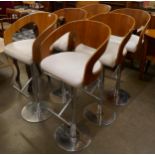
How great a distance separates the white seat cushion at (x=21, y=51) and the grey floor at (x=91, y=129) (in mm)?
697

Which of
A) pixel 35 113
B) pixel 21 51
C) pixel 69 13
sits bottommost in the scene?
pixel 35 113

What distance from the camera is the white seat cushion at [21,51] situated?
5.79ft

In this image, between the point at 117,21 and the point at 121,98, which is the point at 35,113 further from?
the point at 117,21

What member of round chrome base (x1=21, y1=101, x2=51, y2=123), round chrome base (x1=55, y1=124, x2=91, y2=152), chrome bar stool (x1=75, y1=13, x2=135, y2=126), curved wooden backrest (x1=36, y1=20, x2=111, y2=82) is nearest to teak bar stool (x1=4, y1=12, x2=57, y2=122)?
round chrome base (x1=21, y1=101, x2=51, y2=123)

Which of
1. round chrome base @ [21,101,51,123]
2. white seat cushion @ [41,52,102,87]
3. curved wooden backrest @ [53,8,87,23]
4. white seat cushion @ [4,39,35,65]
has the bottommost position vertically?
round chrome base @ [21,101,51,123]

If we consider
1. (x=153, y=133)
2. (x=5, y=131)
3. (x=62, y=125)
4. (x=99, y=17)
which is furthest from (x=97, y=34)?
(x=5, y=131)

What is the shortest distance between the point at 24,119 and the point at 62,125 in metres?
0.40

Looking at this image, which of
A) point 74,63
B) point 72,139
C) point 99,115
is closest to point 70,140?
point 72,139

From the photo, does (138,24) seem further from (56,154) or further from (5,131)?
(5,131)

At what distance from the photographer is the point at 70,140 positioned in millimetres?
1910

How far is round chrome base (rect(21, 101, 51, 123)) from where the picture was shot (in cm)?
217

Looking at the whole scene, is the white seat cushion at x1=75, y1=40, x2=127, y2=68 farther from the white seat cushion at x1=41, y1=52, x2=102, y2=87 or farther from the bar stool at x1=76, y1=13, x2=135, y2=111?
the white seat cushion at x1=41, y1=52, x2=102, y2=87

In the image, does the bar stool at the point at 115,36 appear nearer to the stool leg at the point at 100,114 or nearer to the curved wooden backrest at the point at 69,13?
the stool leg at the point at 100,114

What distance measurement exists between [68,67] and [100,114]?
2.93ft
